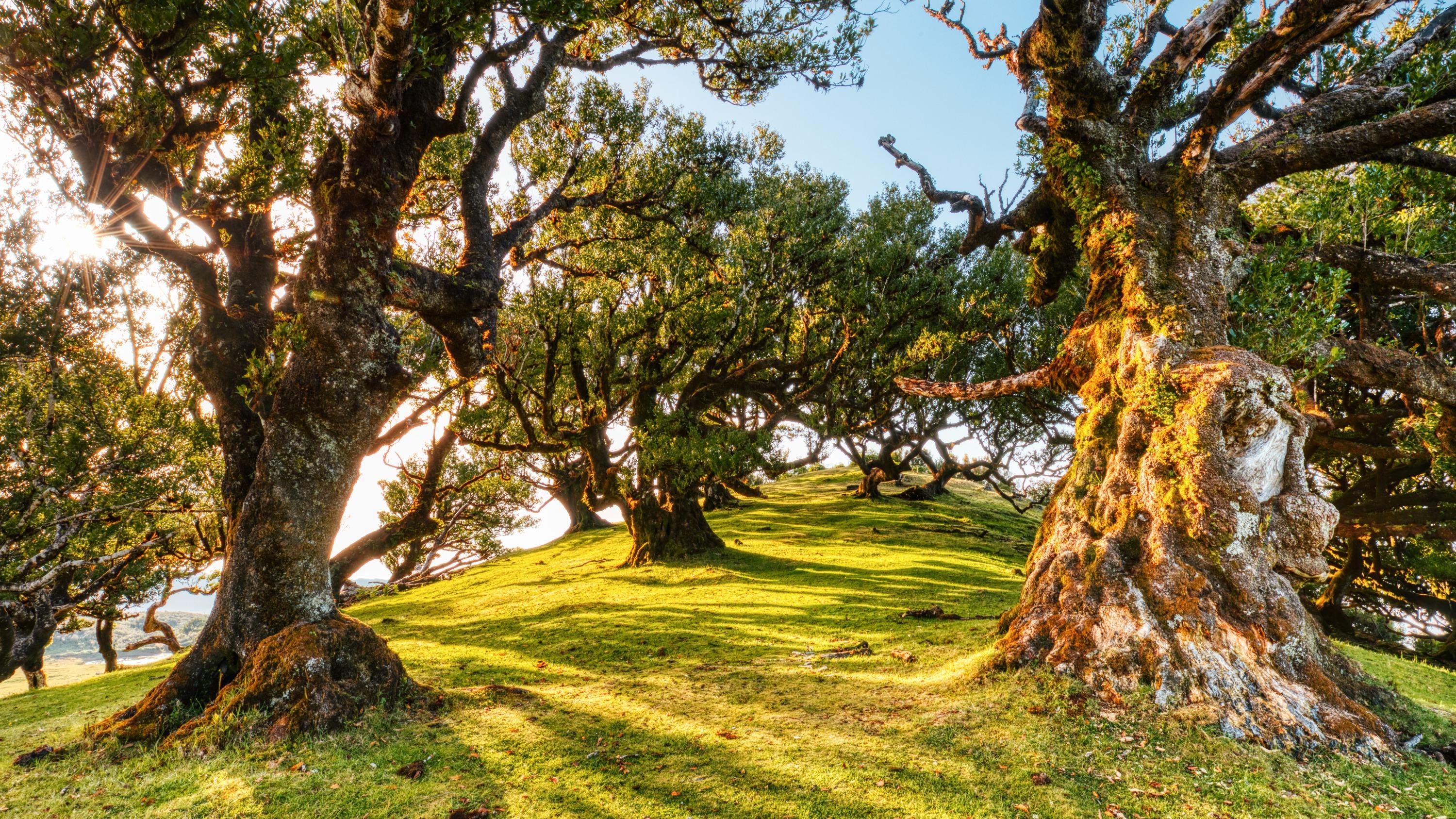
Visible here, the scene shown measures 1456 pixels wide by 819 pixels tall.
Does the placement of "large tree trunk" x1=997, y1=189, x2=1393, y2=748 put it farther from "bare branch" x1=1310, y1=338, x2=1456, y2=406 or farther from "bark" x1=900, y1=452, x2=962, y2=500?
"bark" x1=900, y1=452, x2=962, y2=500

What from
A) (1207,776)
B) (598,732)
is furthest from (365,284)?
(1207,776)

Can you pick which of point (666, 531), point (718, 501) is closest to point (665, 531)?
point (666, 531)

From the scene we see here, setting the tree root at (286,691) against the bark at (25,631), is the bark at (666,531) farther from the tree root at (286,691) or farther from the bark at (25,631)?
the bark at (25,631)

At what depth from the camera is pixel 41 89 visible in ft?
23.3

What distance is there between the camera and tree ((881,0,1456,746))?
221 inches

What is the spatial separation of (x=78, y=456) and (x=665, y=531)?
43.3 ft

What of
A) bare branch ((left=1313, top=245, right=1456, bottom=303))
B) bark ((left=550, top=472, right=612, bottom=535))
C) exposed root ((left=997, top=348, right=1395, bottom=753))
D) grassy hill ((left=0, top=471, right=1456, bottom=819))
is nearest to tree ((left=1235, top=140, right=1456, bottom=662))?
bare branch ((left=1313, top=245, right=1456, bottom=303))

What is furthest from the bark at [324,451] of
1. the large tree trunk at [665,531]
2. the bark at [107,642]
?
the bark at [107,642]

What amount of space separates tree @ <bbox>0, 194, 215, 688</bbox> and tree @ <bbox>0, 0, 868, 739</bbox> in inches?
139

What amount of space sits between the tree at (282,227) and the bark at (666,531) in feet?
33.3

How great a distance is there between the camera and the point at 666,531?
1789cm

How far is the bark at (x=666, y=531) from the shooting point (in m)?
17.5

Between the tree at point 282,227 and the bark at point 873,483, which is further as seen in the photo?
the bark at point 873,483

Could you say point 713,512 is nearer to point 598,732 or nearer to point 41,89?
point 598,732
